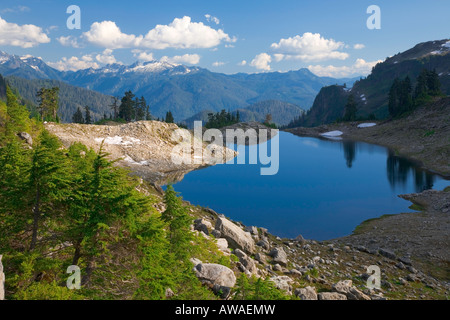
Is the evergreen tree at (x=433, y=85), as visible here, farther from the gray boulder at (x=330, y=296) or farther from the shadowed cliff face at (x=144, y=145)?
the gray boulder at (x=330, y=296)

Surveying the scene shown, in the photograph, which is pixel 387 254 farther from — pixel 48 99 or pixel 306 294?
pixel 48 99

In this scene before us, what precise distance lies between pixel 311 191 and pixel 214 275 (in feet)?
147

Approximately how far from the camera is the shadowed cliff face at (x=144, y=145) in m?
66.0

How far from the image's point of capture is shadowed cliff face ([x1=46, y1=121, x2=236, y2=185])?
66.0 m

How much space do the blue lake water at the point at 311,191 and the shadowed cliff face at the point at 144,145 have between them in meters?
5.39

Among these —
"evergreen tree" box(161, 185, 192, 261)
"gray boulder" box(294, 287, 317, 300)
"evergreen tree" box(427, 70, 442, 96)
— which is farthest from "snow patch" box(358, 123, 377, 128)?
"evergreen tree" box(161, 185, 192, 261)

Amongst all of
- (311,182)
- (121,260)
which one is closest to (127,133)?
(311,182)

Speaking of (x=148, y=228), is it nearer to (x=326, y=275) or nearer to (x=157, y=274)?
Answer: (x=157, y=274)

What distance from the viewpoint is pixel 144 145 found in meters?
73.8

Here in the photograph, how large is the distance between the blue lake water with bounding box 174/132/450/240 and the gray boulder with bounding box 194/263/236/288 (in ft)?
74.5

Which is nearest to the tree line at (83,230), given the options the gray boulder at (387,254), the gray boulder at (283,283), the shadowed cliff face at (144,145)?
the gray boulder at (283,283)

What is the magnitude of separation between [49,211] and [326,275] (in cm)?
1963

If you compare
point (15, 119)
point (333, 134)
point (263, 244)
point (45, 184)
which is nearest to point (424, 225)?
point (263, 244)
